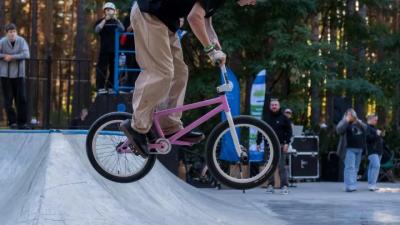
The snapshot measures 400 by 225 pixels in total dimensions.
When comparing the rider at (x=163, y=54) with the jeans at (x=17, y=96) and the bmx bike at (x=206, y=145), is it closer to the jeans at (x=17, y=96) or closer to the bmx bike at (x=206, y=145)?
the bmx bike at (x=206, y=145)

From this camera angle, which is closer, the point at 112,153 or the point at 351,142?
the point at 112,153

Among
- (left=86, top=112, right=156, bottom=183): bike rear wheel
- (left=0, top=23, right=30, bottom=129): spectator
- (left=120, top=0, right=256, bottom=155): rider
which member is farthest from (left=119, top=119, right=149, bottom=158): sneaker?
(left=0, top=23, right=30, bottom=129): spectator

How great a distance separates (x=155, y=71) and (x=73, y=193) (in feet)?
9.06

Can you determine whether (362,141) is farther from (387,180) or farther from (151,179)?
(151,179)

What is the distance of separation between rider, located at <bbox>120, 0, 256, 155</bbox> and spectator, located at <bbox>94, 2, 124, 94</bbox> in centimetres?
662

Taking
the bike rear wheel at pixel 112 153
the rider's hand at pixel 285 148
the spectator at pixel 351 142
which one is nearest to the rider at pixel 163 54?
the bike rear wheel at pixel 112 153

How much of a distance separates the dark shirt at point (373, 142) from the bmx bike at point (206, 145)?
34.9ft

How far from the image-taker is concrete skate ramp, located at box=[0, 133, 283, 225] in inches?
304

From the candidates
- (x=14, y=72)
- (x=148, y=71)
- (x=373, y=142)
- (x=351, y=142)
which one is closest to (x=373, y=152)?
(x=373, y=142)

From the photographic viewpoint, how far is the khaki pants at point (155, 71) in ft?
19.4

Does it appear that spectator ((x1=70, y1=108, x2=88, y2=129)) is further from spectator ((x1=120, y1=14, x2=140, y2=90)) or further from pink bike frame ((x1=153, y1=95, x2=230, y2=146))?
pink bike frame ((x1=153, y1=95, x2=230, y2=146))

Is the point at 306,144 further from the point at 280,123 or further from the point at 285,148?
the point at 280,123

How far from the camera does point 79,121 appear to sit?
13609mm

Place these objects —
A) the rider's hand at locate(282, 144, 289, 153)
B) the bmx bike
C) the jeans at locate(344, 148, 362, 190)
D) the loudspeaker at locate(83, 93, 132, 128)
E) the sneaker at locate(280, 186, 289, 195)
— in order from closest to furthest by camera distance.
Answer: the bmx bike → the loudspeaker at locate(83, 93, 132, 128) → the rider's hand at locate(282, 144, 289, 153) → the sneaker at locate(280, 186, 289, 195) → the jeans at locate(344, 148, 362, 190)
